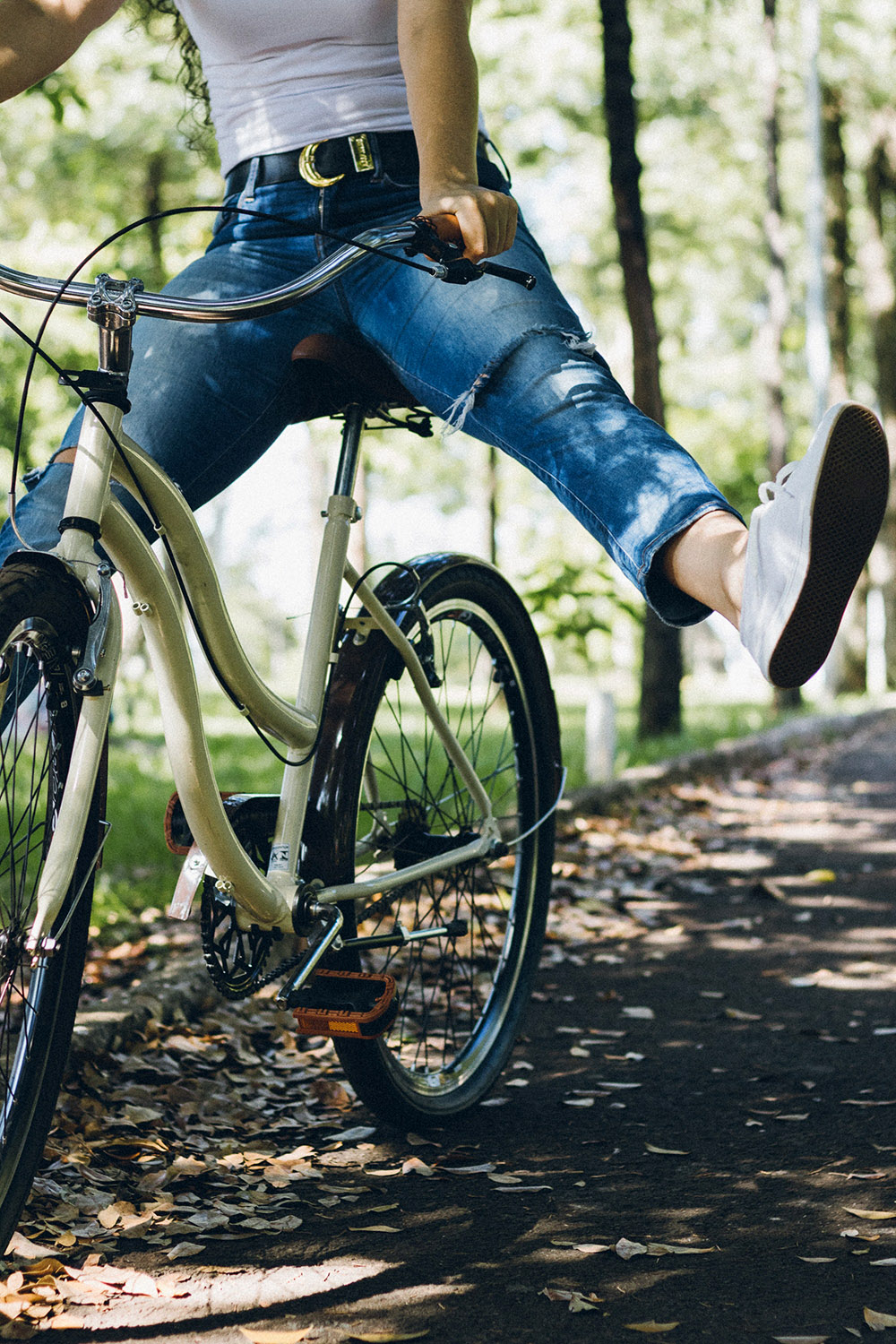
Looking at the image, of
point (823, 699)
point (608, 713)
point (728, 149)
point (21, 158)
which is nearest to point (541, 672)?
point (608, 713)

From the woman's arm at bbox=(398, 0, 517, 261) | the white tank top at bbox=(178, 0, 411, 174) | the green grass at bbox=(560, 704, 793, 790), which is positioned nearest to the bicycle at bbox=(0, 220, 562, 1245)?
the woman's arm at bbox=(398, 0, 517, 261)

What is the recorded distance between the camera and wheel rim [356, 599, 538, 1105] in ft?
9.69

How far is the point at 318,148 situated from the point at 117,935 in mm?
2631

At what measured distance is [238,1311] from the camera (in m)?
2.04

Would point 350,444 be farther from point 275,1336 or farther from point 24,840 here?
point 275,1336

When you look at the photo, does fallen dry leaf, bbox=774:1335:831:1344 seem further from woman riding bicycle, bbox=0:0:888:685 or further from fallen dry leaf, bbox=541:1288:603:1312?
woman riding bicycle, bbox=0:0:888:685

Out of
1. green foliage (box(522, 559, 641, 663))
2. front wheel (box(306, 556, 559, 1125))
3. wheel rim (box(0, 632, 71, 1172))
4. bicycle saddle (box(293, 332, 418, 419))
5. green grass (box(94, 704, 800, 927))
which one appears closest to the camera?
wheel rim (box(0, 632, 71, 1172))

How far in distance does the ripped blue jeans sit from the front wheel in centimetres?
50

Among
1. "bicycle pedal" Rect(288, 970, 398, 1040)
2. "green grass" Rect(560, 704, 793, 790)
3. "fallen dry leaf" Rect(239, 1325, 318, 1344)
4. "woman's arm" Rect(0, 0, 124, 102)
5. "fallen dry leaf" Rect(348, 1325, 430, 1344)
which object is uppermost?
"woman's arm" Rect(0, 0, 124, 102)

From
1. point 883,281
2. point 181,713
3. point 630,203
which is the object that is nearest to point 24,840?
point 181,713

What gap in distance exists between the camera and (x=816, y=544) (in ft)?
6.22

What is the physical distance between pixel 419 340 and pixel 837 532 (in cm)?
90

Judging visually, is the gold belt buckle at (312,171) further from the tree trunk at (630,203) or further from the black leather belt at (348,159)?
the tree trunk at (630,203)

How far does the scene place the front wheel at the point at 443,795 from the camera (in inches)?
106
